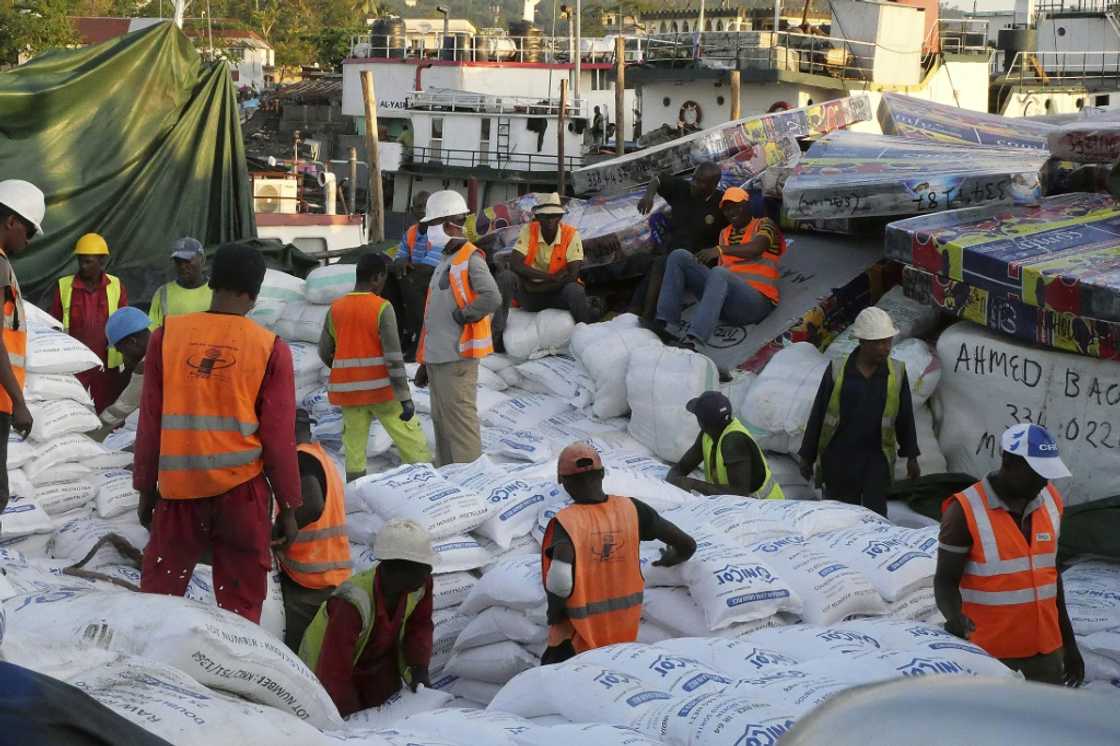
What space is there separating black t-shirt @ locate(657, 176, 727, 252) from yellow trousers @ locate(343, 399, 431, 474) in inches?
109

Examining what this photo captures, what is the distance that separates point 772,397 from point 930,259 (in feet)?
3.55

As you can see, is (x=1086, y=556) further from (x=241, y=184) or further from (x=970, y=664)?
(x=241, y=184)

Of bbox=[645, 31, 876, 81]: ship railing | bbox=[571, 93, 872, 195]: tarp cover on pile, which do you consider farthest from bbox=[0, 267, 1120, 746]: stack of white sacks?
bbox=[645, 31, 876, 81]: ship railing

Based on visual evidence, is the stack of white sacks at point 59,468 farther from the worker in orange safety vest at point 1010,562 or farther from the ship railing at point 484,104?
the ship railing at point 484,104

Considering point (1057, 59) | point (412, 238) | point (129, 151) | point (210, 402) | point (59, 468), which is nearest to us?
point (210, 402)

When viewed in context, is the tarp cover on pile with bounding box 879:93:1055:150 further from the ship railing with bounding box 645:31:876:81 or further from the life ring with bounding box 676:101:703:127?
the life ring with bounding box 676:101:703:127

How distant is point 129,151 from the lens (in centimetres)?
1240

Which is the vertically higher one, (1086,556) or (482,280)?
(482,280)

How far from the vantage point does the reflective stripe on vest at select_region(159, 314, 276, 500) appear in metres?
4.54

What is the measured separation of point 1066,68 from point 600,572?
31.9 metres

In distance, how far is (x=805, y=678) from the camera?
387cm

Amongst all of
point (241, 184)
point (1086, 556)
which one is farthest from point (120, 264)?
point (1086, 556)

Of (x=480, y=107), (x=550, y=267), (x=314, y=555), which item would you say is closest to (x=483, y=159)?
(x=480, y=107)

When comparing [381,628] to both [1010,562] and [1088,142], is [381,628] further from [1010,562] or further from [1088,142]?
[1088,142]
